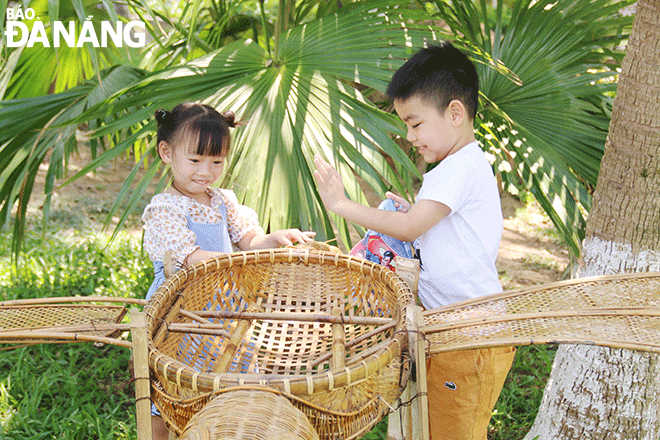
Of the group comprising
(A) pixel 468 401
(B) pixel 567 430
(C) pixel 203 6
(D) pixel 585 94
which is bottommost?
(B) pixel 567 430

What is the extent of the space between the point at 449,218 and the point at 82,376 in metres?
1.76

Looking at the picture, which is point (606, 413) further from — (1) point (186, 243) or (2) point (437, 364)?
(1) point (186, 243)

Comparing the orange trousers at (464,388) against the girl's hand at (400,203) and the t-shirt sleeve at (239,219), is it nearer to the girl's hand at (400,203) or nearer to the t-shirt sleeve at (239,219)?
the girl's hand at (400,203)

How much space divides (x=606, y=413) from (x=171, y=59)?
2553 mm

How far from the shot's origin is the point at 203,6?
3.16 meters

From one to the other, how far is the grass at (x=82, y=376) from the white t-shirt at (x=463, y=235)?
0.85m

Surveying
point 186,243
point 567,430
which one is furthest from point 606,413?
point 186,243

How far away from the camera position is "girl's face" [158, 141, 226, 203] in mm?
1687

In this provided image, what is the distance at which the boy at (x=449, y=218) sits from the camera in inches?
56.9

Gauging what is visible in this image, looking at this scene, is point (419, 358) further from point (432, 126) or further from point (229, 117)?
point (229, 117)

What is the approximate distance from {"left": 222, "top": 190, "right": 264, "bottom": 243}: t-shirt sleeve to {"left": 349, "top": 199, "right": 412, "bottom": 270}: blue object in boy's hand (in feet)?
1.31

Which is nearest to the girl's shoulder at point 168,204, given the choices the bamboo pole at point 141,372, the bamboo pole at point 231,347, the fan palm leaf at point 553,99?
the bamboo pole at point 231,347

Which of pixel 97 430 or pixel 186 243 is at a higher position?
pixel 186 243

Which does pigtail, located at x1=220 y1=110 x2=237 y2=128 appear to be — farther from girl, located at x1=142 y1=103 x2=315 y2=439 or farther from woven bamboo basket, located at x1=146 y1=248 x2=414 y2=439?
woven bamboo basket, located at x1=146 y1=248 x2=414 y2=439
